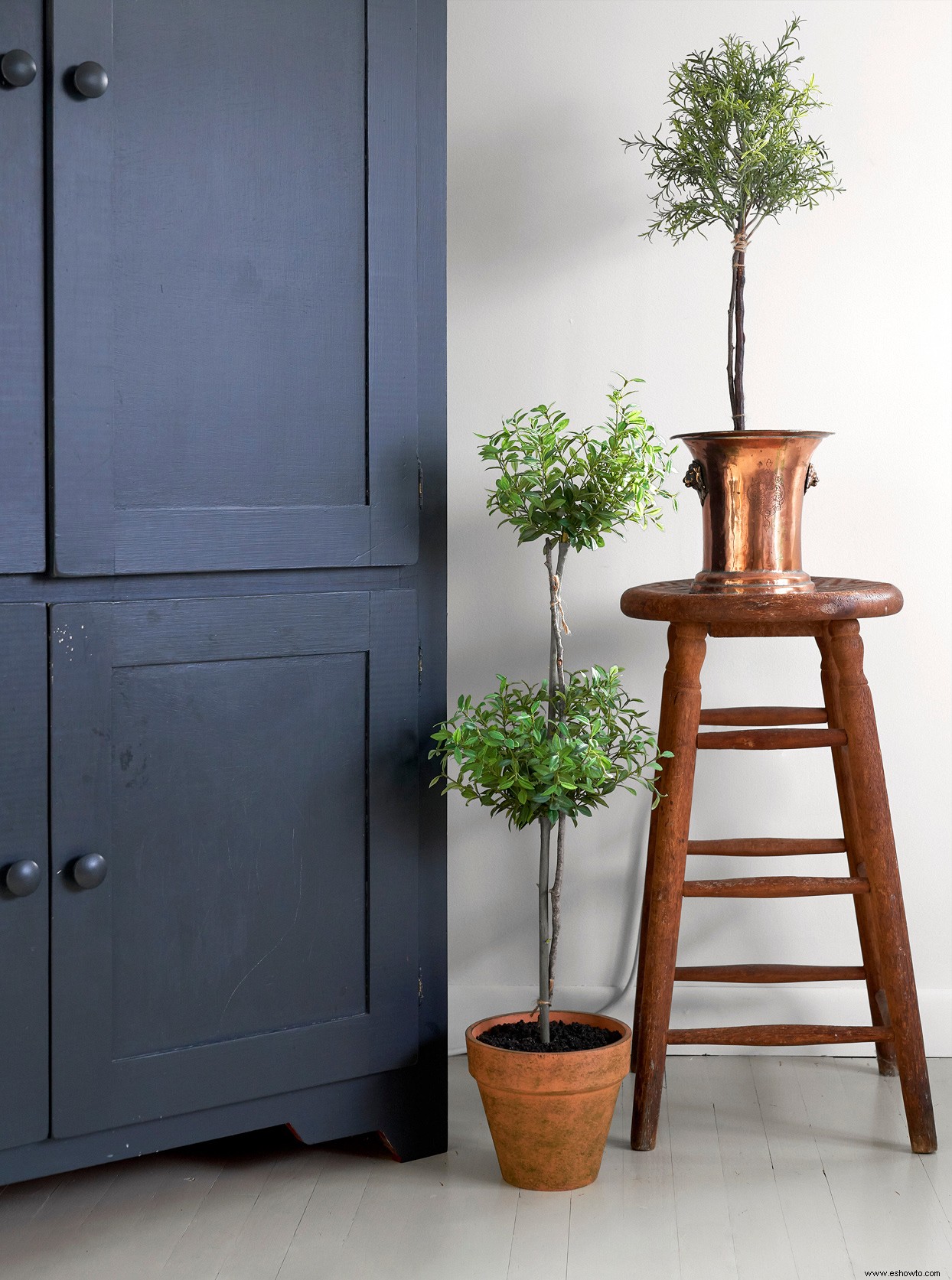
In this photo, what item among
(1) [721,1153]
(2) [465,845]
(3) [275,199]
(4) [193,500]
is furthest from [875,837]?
(3) [275,199]

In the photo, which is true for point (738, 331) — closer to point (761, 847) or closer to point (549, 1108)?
point (761, 847)

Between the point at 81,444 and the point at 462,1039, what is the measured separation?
4.54ft

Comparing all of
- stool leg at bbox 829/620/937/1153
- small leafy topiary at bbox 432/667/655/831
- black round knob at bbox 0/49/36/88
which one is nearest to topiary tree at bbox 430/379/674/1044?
small leafy topiary at bbox 432/667/655/831

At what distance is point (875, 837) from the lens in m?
1.93

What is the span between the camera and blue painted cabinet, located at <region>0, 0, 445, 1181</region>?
158 centimetres

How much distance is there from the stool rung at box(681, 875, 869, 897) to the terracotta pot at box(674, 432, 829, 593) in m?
0.44

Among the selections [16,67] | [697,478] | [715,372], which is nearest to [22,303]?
[16,67]

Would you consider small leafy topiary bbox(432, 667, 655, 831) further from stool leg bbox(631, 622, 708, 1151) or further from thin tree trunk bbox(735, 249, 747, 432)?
thin tree trunk bbox(735, 249, 747, 432)

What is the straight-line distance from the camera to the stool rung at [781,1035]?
6.31 feet

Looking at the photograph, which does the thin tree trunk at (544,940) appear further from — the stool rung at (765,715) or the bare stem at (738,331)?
the bare stem at (738,331)

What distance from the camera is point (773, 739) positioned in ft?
6.43

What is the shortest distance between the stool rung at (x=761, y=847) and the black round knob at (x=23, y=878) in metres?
0.98

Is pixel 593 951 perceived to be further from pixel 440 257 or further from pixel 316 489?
pixel 440 257

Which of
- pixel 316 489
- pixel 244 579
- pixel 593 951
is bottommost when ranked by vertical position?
pixel 593 951
